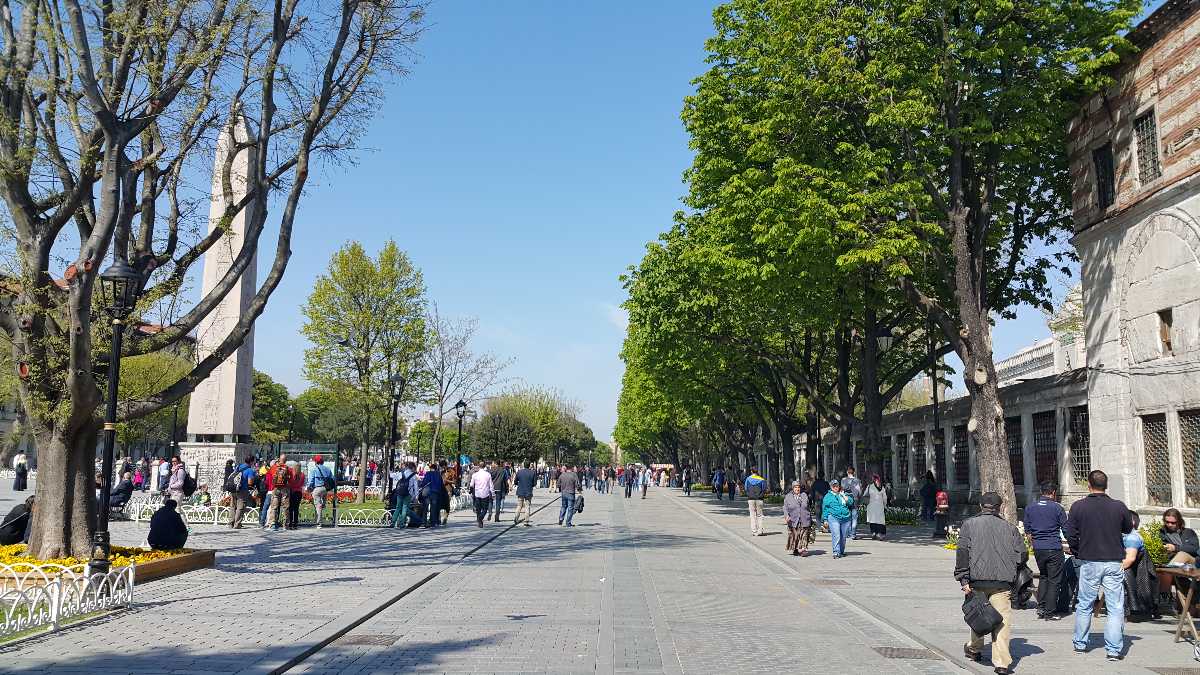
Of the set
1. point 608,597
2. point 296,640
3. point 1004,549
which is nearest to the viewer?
point 1004,549

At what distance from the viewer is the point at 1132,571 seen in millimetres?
10453

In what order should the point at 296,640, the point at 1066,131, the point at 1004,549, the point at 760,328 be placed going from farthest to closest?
the point at 760,328
the point at 1066,131
the point at 296,640
the point at 1004,549

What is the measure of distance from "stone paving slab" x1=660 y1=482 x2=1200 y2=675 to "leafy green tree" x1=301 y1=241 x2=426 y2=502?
2069 cm

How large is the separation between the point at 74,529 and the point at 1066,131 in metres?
20.1

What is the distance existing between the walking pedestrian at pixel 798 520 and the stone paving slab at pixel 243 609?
6.39 metres

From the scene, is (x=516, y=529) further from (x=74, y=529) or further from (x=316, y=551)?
(x=74, y=529)

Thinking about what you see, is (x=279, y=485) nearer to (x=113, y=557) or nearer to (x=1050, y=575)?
(x=113, y=557)

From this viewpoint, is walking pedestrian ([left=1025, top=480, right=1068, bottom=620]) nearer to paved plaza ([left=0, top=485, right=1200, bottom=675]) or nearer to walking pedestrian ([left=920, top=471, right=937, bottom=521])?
paved plaza ([left=0, top=485, right=1200, bottom=675])

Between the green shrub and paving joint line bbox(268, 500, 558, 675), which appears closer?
paving joint line bbox(268, 500, 558, 675)

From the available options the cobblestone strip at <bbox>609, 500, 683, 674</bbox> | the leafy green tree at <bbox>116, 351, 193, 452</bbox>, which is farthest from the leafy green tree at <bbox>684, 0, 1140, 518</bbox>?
the leafy green tree at <bbox>116, 351, 193, 452</bbox>

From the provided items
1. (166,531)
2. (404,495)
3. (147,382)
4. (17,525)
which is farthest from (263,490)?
(147,382)

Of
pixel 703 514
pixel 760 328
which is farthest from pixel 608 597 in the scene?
pixel 703 514

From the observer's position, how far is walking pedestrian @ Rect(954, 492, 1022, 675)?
784 centimetres

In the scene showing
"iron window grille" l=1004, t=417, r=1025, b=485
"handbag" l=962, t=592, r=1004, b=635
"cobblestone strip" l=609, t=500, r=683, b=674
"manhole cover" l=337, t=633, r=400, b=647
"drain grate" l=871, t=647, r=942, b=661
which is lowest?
"drain grate" l=871, t=647, r=942, b=661
